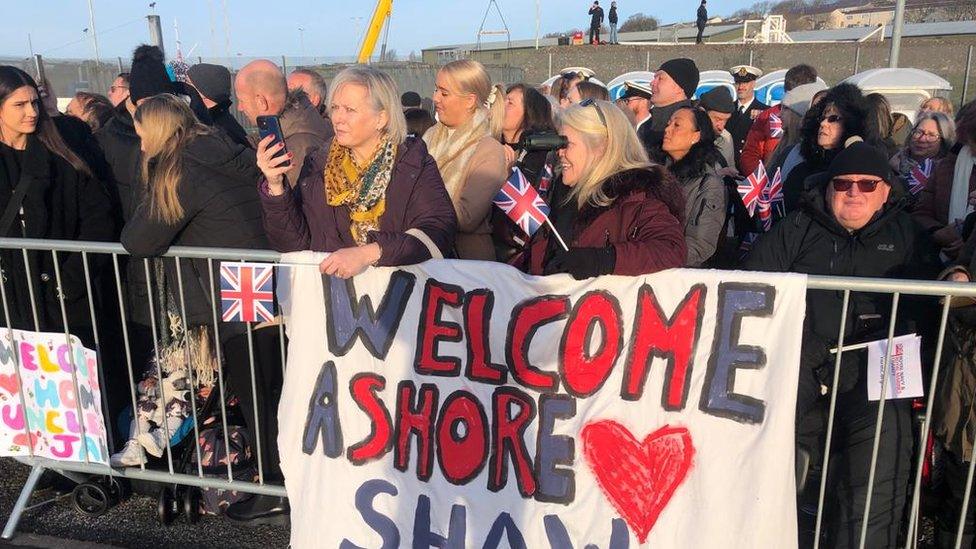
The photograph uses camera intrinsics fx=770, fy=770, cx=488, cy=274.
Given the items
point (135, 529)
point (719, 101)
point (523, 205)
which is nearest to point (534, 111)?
point (719, 101)

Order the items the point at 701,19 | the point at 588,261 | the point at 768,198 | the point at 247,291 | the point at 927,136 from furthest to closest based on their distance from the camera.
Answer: the point at 701,19, the point at 927,136, the point at 768,198, the point at 247,291, the point at 588,261

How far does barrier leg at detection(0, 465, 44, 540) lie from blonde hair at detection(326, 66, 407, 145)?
247 centimetres

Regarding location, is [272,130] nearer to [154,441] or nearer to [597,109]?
[597,109]

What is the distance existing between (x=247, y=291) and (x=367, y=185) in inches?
27.7

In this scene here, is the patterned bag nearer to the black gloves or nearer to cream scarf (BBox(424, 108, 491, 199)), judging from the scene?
cream scarf (BBox(424, 108, 491, 199))

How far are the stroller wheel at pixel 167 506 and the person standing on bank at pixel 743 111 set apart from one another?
6.11m

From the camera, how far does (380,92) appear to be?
331cm

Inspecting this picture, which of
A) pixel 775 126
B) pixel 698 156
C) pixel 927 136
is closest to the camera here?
pixel 698 156

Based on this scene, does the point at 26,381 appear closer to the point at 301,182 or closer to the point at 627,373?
the point at 301,182

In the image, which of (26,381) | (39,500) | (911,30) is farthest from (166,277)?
(911,30)

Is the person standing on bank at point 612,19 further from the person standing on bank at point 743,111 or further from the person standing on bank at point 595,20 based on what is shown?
the person standing on bank at point 743,111

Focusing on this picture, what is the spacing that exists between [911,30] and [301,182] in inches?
1858

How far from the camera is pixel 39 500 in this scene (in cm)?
414

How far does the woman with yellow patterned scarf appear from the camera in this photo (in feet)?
10.7
